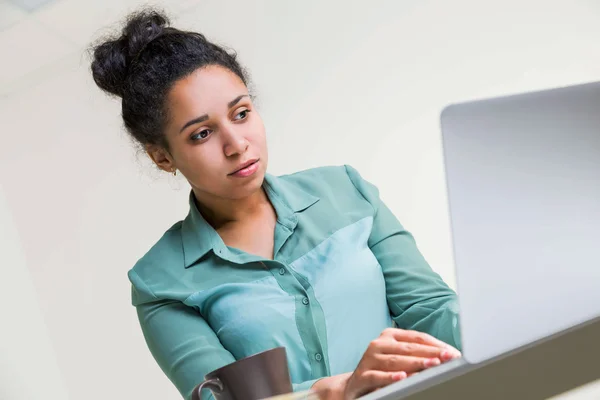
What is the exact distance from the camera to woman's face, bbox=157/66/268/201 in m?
1.10

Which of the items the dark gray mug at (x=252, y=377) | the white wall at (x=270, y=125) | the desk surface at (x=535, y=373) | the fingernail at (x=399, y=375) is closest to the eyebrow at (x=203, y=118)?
the dark gray mug at (x=252, y=377)

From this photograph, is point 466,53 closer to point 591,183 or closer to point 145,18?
point 145,18

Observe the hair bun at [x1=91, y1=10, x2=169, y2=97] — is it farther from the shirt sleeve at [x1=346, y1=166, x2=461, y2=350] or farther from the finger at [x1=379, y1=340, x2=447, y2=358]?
the finger at [x1=379, y1=340, x2=447, y2=358]

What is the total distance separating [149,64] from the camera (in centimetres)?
118

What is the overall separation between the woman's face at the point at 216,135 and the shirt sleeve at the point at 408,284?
0.23 meters

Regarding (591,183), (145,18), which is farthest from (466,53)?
(591,183)

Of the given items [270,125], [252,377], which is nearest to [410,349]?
[252,377]

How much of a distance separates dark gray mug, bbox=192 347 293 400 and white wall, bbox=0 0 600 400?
78.9 inches

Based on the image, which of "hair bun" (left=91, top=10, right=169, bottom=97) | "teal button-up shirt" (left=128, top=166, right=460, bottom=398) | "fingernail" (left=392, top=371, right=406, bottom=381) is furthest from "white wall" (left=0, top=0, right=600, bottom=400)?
"fingernail" (left=392, top=371, right=406, bottom=381)

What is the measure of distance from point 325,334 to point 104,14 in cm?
208

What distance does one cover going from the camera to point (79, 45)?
283 centimetres

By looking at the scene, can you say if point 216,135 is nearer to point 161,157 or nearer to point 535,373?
point 161,157

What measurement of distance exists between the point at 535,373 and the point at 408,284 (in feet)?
2.11

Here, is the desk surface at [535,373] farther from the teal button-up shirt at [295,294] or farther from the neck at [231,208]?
the neck at [231,208]
